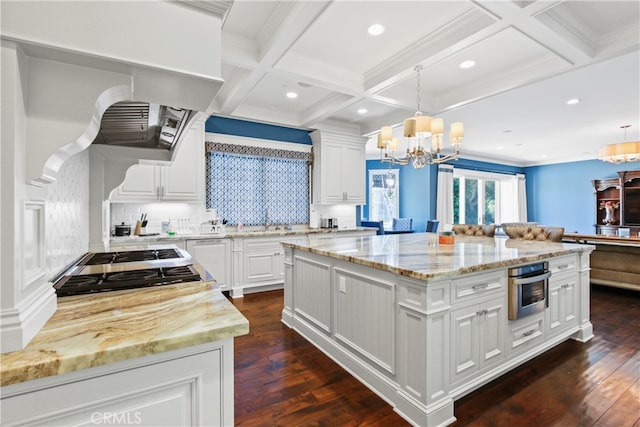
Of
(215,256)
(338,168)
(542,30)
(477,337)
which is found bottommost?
(477,337)

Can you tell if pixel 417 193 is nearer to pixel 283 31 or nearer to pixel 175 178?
pixel 175 178

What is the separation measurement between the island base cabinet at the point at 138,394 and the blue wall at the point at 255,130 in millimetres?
4468

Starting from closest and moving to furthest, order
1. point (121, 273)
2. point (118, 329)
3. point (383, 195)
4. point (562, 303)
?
point (118, 329) < point (121, 273) < point (562, 303) < point (383, 195)

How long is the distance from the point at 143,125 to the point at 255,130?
3.65m

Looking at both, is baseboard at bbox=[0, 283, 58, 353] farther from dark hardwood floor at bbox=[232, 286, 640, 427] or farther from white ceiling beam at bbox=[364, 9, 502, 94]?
white ceiling beam at bbox=[364, 9, 502, 94]

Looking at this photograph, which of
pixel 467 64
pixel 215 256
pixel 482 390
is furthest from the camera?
pixel 215 256

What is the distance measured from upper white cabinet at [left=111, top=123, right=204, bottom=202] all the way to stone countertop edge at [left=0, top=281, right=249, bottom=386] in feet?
10.8

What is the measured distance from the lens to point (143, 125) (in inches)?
64.0

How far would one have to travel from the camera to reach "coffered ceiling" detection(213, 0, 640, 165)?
2566 millimetres

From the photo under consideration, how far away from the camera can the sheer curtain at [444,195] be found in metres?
8.08

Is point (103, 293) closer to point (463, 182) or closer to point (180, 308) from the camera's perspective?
point (180, 308)

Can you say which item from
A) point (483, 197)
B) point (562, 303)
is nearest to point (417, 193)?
point (483, 197)

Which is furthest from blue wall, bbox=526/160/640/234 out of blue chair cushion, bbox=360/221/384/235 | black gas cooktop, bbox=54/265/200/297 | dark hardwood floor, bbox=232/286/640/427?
black gas cooktop, bbox=54/265/200/297

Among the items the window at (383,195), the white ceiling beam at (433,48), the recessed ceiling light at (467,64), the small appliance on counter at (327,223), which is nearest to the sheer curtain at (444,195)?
the window at (383,195)
